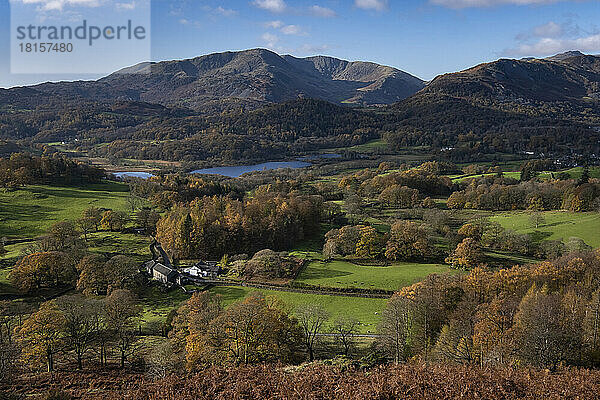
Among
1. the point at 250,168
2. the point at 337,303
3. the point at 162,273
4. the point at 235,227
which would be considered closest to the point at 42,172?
the point at 235,227

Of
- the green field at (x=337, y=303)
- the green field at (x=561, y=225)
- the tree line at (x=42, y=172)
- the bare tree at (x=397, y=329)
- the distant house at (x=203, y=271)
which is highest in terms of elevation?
the tree line at (x=42, y=172)

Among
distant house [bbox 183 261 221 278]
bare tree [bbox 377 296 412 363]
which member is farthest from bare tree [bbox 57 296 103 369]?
bare tree [bbox 377 296 412 363]

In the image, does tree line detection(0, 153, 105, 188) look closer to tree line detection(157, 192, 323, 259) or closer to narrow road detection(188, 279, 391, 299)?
tree line detection(157, 192, 323, 259)

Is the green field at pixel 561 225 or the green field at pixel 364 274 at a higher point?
the green field at pixel 561 225

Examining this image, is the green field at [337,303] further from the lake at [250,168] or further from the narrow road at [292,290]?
the lake at [250,168]

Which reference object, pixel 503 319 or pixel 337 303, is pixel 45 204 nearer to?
pixel 337 303

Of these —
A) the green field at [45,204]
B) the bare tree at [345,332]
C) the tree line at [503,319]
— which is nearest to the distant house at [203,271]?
the bare tree at [345,332]

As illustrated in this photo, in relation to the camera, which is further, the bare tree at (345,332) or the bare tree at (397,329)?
the bare tree at (345,332)
